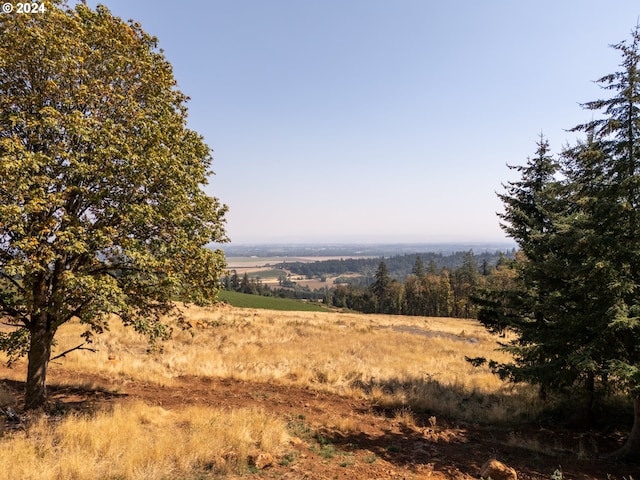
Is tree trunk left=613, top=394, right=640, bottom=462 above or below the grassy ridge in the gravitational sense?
above

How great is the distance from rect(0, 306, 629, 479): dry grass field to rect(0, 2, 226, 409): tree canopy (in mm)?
2592

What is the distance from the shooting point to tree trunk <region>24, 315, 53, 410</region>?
29.7ft

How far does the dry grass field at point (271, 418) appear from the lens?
6.98 m

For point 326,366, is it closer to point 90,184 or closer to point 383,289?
point 90,184

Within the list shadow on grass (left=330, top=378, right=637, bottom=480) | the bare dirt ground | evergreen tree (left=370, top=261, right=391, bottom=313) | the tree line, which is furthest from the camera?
evergreen tree (left=370, top=261, right=391, bottom=313)

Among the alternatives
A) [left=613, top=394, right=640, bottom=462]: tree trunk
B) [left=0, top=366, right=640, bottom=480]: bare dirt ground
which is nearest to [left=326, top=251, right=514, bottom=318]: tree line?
[left=613, top=394, right=640, bottom=462]: tree trunk

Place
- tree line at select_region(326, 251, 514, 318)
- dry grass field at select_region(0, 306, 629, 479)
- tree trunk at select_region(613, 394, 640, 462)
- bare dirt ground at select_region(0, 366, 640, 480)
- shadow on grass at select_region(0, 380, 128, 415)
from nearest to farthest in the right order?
dry grass field at select_region(0, 306, 629, 479) → bare dirt ground at select_region(0, 366, 640, 480) → tree trunk at select_region(613, 394, 640, 462) → shadow on grass at select_region(0, 380, 128, 415) → tree line at select_region(326, 251, 514, 318)

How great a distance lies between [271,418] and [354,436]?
2.56 m

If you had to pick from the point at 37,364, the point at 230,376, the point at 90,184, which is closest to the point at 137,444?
the point at 37,364

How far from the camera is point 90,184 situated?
316 inches

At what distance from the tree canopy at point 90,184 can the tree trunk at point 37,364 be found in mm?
30

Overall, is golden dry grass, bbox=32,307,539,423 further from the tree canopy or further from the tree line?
the tree line

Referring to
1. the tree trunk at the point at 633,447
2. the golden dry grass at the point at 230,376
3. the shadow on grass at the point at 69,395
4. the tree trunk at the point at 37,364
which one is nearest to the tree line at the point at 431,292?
the golden dry grass at the point at 230,376

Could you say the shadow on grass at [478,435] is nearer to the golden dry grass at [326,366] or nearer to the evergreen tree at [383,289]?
the golden dry grass at [326,366]
